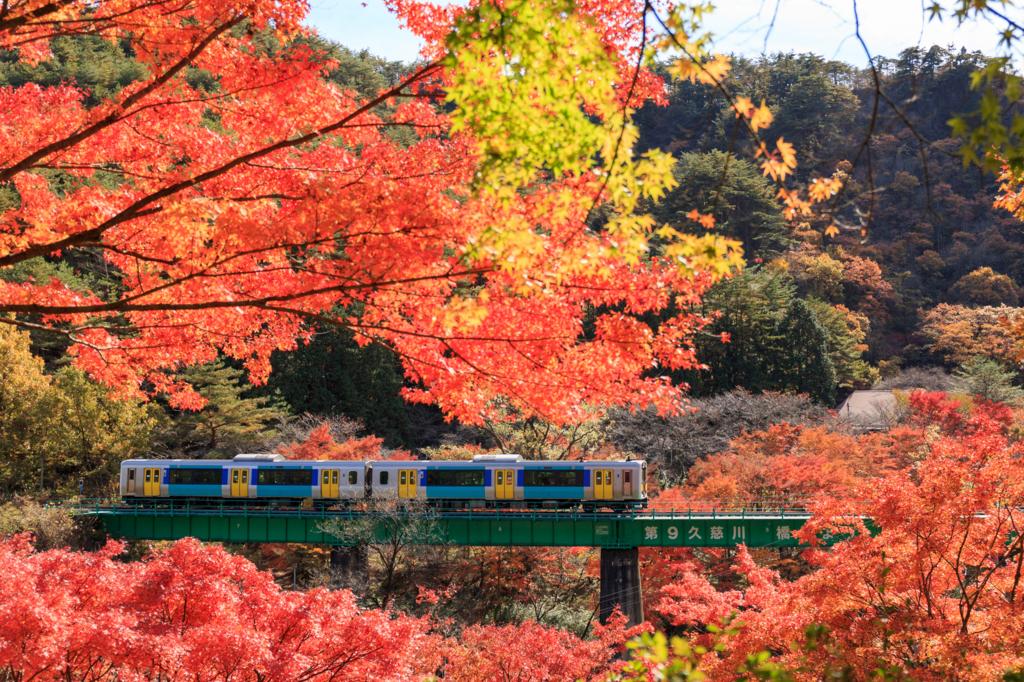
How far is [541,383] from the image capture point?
5.98m

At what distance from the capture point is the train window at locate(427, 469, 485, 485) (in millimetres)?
23609

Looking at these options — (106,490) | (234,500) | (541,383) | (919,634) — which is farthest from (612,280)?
(106,490)

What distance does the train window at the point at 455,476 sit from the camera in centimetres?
2361

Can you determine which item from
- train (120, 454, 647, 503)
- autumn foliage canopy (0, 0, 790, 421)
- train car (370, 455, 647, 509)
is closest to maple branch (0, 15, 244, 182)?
autumn foliage canopy (0, 0, 790, 421)

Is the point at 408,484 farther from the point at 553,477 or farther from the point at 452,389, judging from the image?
the point at 452,389

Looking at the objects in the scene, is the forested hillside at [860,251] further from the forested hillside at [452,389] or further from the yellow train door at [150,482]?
the yellow train door at [150,482]

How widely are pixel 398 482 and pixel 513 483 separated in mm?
3219

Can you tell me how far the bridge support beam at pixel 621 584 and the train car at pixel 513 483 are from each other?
1800 millimetres

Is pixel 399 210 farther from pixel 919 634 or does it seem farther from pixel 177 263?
pixel 919 634

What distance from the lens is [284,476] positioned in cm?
2472

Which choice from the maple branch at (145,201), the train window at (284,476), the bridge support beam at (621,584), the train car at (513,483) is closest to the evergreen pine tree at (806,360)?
the train car at (513,483)

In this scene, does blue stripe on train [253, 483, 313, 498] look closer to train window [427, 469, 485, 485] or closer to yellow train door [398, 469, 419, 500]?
yellow train door [398, 469, 419, 500]

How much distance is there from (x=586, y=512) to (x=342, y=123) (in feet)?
60.6

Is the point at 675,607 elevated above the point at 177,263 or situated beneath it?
situated beneath
